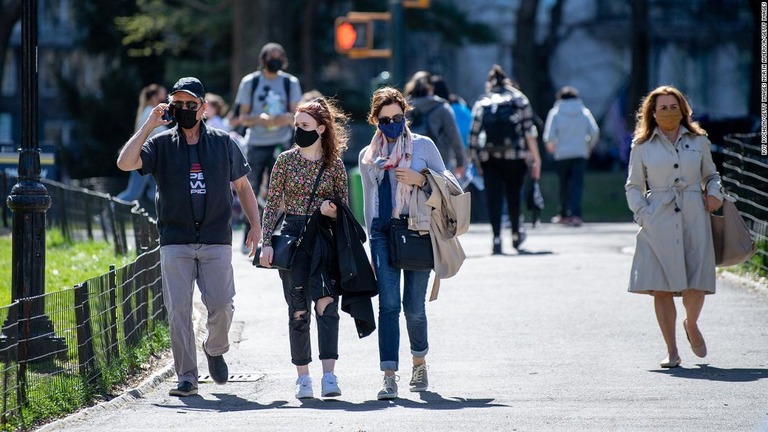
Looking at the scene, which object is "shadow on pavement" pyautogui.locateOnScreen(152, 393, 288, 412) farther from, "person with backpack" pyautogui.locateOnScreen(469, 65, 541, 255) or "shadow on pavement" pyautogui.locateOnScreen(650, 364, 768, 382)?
"person with backpack" pyautogui.locateOnScreen(469, 65, 541, 255)

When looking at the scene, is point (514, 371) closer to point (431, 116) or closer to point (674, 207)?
point (674, 207)

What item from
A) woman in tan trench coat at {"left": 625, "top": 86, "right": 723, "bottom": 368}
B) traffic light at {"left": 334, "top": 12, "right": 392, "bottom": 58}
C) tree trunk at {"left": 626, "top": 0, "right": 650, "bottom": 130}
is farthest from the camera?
tree trunk at {"left": 626, "top": 0, "right": 650, "bottom": 130}

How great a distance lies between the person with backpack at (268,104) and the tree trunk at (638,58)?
21.7 m

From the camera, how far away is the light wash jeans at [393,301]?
9.04 m

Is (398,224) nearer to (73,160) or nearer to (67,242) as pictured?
(67,242)

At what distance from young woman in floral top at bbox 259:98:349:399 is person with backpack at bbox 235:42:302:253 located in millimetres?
6120

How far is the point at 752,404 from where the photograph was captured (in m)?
8.20

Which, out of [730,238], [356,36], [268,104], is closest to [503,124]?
[268,104]

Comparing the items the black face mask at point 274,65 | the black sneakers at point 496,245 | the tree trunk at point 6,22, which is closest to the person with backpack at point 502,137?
the black sneakers at point 496,245

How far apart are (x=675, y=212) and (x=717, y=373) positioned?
3.69ft

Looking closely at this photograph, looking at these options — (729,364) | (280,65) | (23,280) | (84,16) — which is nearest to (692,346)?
(729,364)

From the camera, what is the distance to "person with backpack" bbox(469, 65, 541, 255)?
1575 cm

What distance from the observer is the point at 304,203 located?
9000mm

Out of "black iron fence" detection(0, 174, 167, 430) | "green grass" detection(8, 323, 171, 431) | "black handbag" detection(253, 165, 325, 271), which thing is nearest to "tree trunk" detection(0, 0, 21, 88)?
"black iron fence" detection(0, 174, 167, 430)
